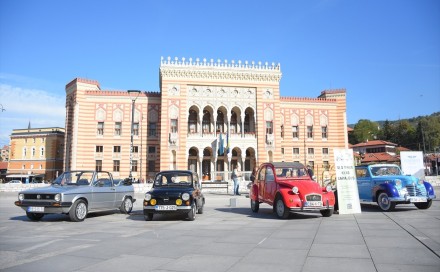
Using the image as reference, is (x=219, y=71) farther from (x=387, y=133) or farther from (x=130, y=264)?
(x=387, y=133)

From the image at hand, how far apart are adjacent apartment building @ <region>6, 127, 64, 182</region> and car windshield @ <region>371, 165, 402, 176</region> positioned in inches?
1897

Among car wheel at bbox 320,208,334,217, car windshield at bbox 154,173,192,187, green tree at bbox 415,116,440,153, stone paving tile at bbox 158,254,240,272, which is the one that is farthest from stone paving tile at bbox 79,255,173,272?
green tree at bbox 415,116,440,153

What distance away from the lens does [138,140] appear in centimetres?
4200

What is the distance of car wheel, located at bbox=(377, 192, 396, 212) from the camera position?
12.3m

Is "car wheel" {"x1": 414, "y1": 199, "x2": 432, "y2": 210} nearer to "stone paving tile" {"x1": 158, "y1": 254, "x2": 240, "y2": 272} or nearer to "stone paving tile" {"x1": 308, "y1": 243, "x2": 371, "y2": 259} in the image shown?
"stone paving tile" {"x1": 308, "y1": 243, "x2": 371, "y2": 259}

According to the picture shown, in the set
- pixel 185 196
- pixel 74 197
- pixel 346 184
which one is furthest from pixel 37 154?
pixel 346 184

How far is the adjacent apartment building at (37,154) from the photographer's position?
51.6 m

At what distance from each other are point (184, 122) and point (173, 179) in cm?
2723

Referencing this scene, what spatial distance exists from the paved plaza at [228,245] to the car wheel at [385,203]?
190cm

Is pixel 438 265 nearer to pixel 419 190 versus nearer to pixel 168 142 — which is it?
pixel 419 190

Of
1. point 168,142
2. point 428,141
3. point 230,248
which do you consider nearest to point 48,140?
point 168,142

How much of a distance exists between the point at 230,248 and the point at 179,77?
3433 cm

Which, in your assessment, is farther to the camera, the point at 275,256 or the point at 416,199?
the point at 416,199

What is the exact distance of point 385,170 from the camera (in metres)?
13.5
